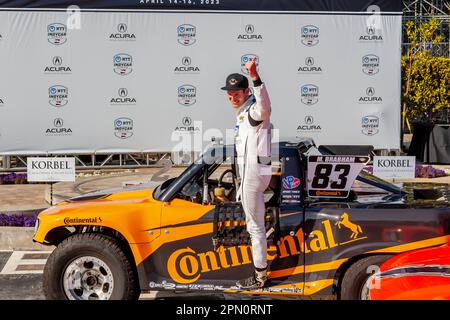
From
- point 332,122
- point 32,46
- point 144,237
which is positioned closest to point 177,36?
point 32,46

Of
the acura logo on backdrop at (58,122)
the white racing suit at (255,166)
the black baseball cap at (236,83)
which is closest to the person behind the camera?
the white racing suit at (255,166)

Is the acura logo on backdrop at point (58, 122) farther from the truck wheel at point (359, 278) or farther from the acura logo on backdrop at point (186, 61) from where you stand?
the truck wheel at point (359, 278)

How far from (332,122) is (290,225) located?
30.7ft

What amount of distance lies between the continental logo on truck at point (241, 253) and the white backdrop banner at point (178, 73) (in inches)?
337

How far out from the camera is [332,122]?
49.2 ft

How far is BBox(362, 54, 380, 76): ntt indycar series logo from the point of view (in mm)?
14688

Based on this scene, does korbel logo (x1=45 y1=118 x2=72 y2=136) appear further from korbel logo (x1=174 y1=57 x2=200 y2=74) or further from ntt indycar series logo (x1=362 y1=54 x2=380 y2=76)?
ntt indycar series logo (x1=362 y1=54 x2=380 y2=76)

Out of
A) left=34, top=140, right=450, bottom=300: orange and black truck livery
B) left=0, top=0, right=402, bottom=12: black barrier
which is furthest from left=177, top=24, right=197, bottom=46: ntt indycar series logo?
left=34, top=140, right=450, bottom=300: orange and black truck livery

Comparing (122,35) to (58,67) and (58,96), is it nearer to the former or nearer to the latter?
(58,67)

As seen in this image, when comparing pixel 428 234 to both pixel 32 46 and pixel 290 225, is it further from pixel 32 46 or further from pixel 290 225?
pixel 32 46

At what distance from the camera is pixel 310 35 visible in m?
14.6

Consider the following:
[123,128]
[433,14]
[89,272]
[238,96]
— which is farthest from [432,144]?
[433,14]

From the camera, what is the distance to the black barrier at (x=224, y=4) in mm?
13906

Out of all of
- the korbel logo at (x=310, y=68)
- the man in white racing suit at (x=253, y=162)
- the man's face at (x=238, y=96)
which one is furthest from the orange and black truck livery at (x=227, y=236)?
the korbel logo at (x=310, y=68)
